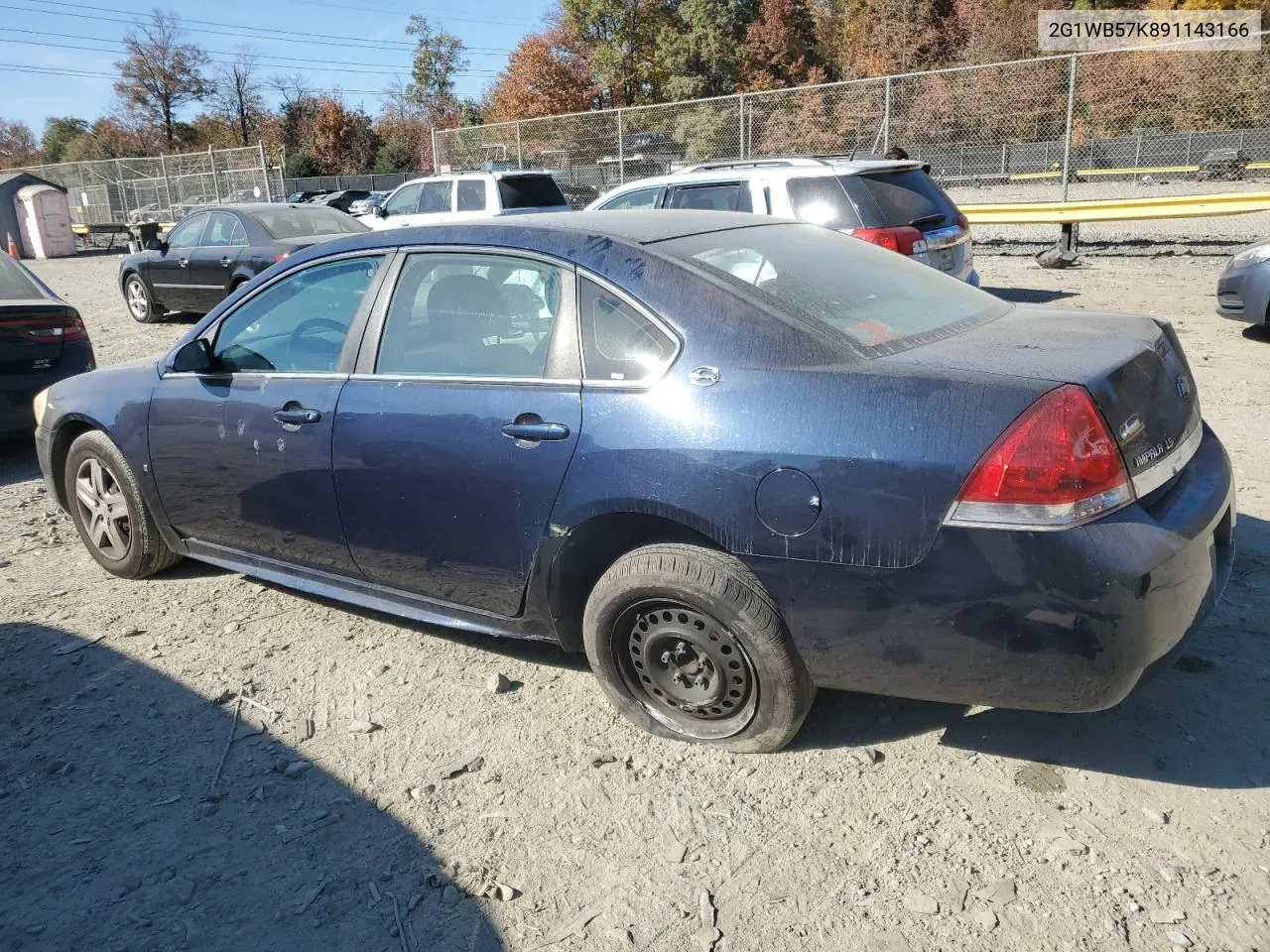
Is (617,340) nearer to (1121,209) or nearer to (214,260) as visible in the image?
(214,260)

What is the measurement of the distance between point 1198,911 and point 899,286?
203 centimetres

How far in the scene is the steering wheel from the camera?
3.70 metres

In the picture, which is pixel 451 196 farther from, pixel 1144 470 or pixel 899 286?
pixel 1144 470

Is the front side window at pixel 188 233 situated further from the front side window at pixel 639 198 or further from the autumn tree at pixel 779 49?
the autumn tree at pixel 779 49

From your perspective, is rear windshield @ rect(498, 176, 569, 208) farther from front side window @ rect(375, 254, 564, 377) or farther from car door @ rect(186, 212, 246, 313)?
front side window @ rect(375, 254, 564, 377)

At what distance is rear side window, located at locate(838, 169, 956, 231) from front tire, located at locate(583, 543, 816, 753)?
19.7ft

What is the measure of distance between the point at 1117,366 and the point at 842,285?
36.1 inches

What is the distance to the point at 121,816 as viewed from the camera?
9.40 feet

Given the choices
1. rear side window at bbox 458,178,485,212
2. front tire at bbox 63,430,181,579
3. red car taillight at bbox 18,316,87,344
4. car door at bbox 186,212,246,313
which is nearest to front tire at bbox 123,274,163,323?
car door at bbox 186,212,246,313

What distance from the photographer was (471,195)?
14.5m

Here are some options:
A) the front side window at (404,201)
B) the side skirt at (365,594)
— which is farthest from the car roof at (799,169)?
the front side window at (404,201)

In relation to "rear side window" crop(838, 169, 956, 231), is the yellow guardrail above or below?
below

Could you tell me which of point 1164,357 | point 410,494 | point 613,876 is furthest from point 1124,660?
point 410,494

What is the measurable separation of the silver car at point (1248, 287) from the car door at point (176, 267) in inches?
446
